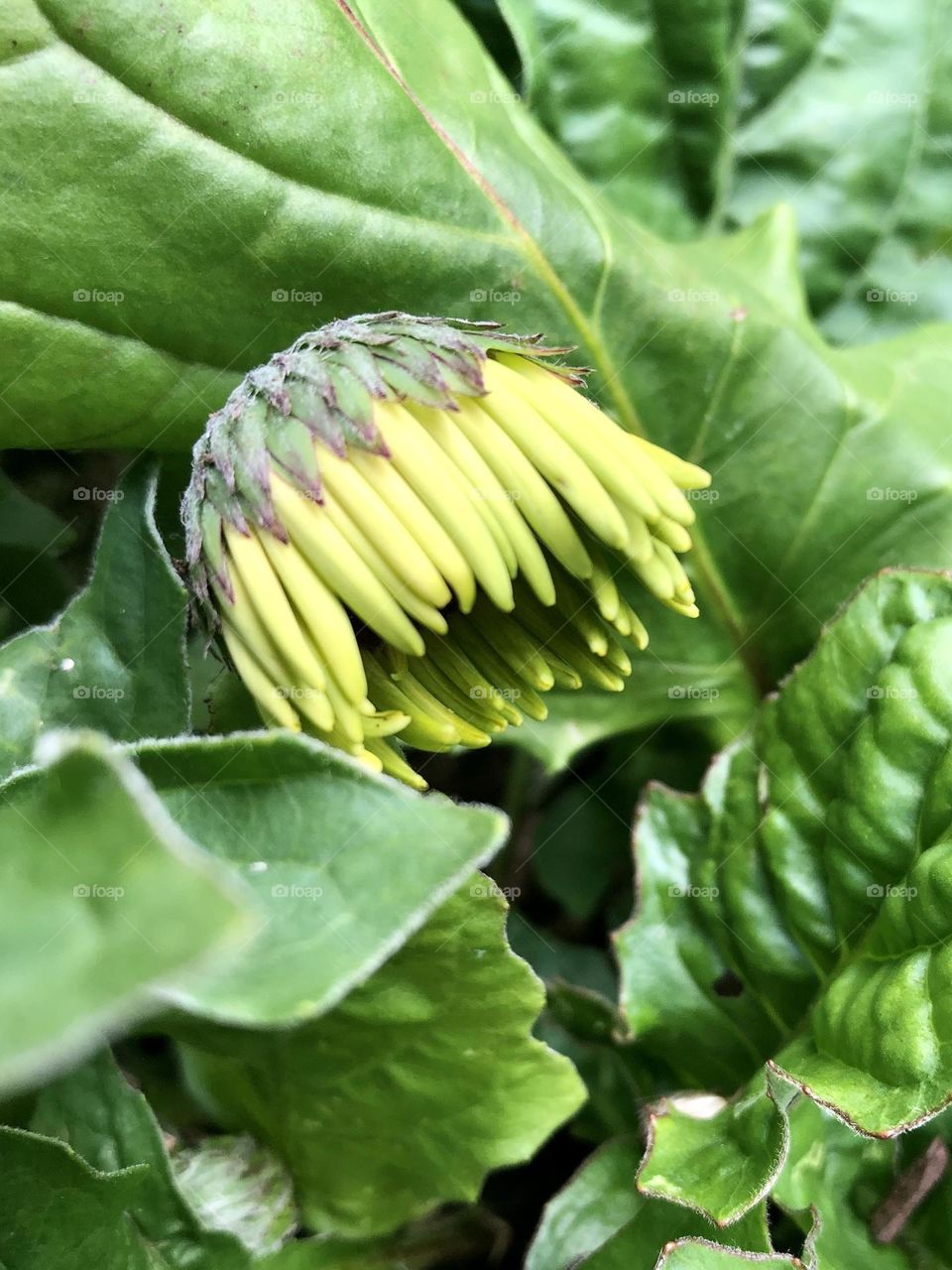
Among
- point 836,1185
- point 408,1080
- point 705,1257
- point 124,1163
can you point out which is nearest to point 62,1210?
point 124,1163

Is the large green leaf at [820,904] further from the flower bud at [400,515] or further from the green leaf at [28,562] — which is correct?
the green leaf at [28,562]

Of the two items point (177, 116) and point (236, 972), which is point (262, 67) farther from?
point (236, 972)

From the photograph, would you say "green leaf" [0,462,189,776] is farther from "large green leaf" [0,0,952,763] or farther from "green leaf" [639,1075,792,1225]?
"green leaf" [639,1075,792,1225]

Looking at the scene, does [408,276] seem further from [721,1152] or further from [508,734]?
[721,1152]

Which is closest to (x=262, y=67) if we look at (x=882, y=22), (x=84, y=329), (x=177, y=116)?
(x=177, y=116)

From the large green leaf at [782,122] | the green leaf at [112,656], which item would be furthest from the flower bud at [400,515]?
the large green leaf at [782,122]

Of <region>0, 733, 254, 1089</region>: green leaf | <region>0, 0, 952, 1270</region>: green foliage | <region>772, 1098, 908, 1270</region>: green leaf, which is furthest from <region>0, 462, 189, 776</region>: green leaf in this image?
<region>772, 1098, 908, 1270</region>: green leaf
